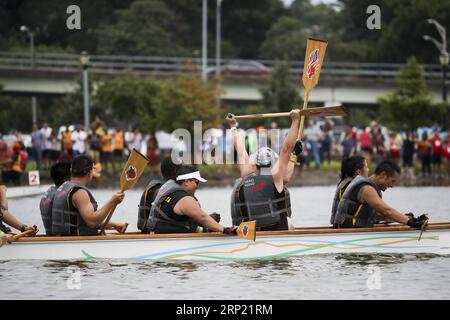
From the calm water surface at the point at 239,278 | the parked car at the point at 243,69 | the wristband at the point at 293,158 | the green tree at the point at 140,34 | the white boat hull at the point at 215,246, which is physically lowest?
the calm water surface at the point at 239,278

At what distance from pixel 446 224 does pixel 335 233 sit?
6.55ft

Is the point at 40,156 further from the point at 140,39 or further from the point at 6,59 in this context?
the point at 140,39

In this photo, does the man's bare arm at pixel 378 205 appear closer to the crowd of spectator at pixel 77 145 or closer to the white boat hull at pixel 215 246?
the white boat hull at pixel 215 246

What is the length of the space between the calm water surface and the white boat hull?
7.6 inches

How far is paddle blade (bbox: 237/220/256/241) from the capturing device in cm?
1825

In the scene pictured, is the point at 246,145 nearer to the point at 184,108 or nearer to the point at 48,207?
the point at 184,108

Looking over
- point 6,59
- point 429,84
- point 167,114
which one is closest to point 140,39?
point 6,59

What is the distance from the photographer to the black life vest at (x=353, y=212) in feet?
63.8

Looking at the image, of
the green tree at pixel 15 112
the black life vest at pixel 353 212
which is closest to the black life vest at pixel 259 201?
the black life vest at pixel 353 212

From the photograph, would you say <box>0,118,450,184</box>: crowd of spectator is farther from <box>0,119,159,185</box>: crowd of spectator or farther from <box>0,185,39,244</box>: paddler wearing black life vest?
<box>0,185,39,244</box>: paddler wearing black life vest

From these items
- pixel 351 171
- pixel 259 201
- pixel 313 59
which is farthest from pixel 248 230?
pixel 313 59

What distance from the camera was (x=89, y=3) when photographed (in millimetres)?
96000

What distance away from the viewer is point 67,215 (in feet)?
61.0

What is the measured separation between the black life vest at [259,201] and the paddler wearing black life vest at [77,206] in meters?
2.17
